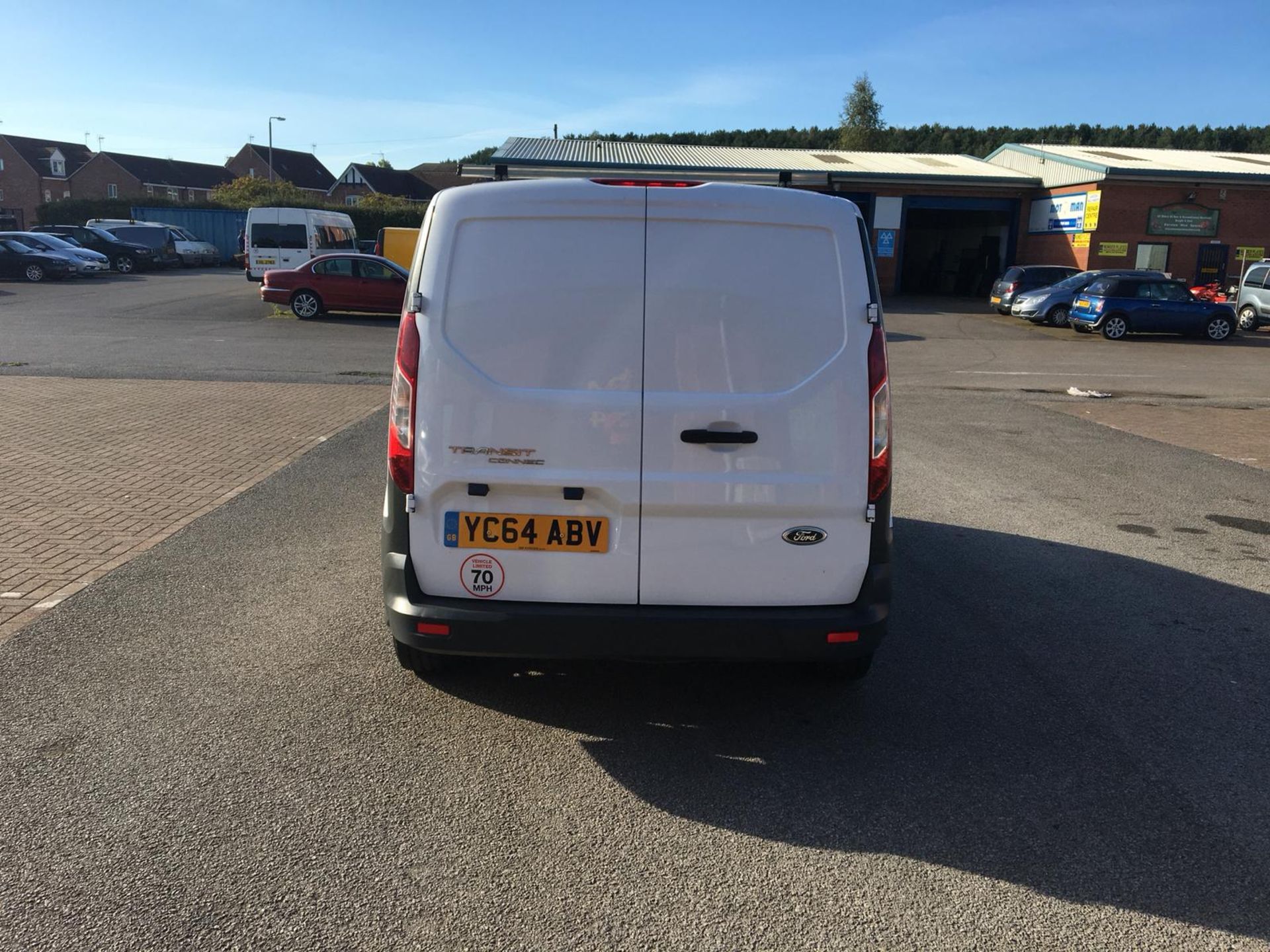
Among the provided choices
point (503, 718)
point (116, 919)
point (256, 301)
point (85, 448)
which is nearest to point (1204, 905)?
point (503, 718)

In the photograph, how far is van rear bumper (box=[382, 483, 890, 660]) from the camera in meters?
3.59

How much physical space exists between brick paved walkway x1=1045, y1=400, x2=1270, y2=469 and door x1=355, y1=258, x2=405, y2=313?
15349 mm

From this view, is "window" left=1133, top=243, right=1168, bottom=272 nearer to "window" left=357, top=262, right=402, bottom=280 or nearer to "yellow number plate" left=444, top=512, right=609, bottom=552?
"window" left=357, top=262, right=402, bottom=280

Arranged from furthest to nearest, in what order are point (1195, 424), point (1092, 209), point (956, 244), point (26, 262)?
point (956, 244), point (1092, 209), point (26, 262), point (1195, 424)

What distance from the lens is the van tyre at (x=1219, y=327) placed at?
24.6 meters

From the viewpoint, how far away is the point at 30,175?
83.4 metres

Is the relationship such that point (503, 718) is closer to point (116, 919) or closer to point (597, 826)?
point (597, 826)

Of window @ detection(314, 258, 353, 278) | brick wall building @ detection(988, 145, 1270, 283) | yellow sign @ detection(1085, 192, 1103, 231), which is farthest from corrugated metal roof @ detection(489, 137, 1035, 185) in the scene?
window @ detection(314, 258, 353, 278)

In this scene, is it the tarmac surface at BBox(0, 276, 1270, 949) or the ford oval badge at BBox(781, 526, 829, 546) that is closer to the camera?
the tarmac surface at BBox(0, 276, 1270, 949)

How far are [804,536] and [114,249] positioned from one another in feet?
137

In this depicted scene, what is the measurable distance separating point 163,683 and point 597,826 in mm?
2129

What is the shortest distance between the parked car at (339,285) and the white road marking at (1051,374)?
13090mm

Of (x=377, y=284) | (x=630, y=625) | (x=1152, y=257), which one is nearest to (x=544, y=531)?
(x=630, y=625)

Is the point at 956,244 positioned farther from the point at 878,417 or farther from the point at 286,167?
the point at 286,167
